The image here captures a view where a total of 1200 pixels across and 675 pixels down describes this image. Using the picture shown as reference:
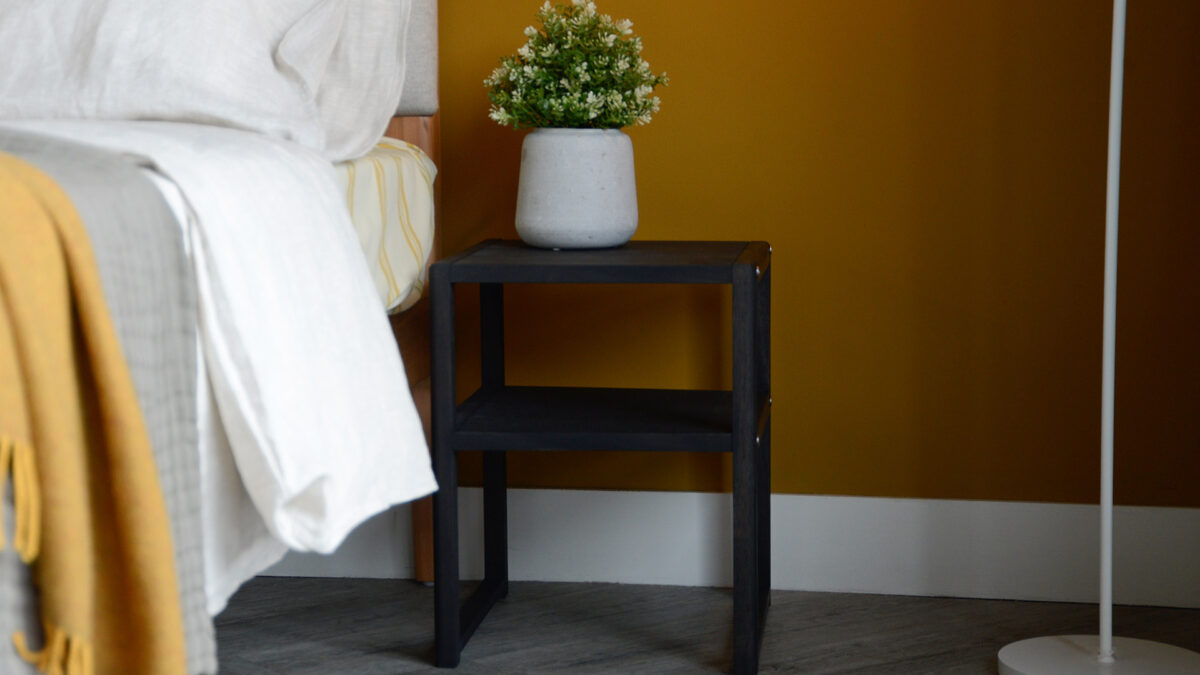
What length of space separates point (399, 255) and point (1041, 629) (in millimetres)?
1123

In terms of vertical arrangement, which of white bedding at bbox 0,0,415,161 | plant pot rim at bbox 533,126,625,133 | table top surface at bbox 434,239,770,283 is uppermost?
white bedding at bbox 0,0,415,161

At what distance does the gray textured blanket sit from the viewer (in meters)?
0.96

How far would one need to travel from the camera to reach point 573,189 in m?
1.78

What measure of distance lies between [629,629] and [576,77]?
33.0 inches

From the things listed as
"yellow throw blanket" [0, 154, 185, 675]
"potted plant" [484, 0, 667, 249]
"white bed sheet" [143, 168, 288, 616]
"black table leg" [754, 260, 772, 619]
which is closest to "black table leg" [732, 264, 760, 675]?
"black table leg" [754, 260, 772, 619]

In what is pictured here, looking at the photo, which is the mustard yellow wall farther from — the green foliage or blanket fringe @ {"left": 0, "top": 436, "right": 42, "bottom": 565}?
blanket fringe @ {"left": 0, "top": 436, "right": 42, "bottom": 565}

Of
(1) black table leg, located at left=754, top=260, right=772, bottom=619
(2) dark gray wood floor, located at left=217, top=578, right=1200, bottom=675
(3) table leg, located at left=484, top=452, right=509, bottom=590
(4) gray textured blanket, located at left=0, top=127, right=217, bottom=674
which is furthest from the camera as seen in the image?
(3) table leg, located at left=484, top=452, right=509, bottom=590

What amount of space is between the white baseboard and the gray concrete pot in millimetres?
537

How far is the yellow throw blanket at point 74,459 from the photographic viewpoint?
0.81m

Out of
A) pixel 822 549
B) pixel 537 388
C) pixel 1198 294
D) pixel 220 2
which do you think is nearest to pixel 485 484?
pixel 537 388

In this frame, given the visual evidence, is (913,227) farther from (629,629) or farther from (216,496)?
(216,496)

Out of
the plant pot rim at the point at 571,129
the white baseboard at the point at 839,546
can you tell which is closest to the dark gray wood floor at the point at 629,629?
the white baseboard at the point at 839,546

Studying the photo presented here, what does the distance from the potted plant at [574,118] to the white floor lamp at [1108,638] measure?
644mm

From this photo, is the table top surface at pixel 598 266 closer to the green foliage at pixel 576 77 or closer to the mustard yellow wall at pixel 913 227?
the green foliage at pixel 576 77
